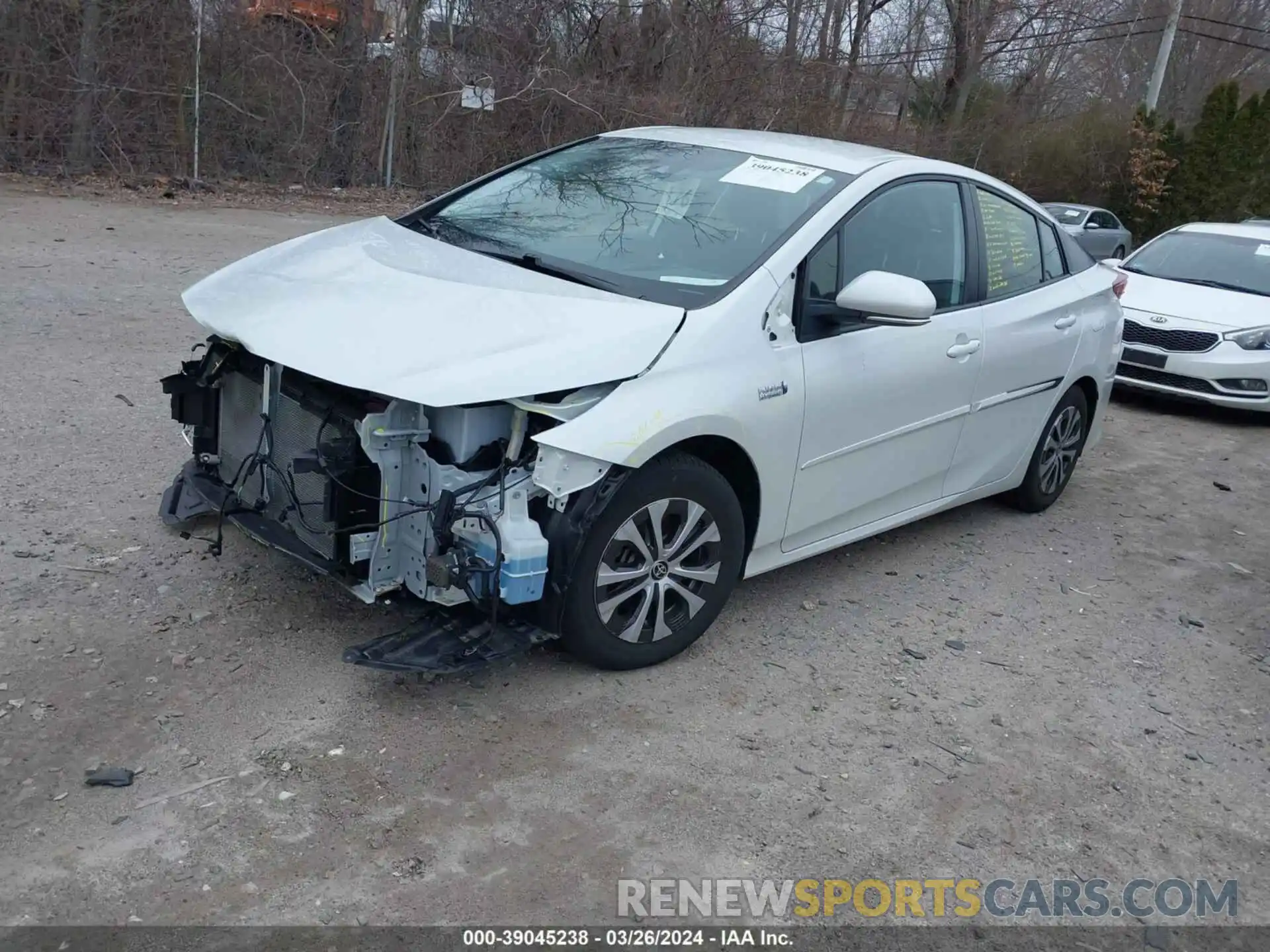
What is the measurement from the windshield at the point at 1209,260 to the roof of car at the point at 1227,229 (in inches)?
2.8

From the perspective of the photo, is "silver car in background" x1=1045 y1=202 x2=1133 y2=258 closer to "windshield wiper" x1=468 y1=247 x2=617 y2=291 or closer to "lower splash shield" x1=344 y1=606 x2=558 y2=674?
"windshield wiper" x1=468 y1=247 x2=617 y2=291

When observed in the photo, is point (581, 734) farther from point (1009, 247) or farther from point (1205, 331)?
point (1205, 331)

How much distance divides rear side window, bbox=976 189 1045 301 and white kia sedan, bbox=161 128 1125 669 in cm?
3

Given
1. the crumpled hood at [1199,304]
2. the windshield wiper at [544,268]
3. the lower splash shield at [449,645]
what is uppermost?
the windshield wiper at [544,268]

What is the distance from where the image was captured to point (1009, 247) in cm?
557

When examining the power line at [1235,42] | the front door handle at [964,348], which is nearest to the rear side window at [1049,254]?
the front door handle at [964,348]

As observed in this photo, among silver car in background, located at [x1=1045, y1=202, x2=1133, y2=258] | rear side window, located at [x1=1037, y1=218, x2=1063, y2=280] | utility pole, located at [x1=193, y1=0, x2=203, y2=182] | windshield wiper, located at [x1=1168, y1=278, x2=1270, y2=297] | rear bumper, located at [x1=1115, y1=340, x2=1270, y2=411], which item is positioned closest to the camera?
rear side window, located at [x1=1037, y1=218, x2=1063, y2=280]

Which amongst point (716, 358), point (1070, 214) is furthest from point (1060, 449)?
point (1070, 214)

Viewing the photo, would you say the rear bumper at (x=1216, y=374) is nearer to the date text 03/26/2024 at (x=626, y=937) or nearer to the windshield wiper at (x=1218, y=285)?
the windshield wiper at (x=1218, y=285)

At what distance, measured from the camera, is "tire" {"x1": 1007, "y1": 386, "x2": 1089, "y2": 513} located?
241 inches

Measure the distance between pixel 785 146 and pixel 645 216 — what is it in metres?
0.82

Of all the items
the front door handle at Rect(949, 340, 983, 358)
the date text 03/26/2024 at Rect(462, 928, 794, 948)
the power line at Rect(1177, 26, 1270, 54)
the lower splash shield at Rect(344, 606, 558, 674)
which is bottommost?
the date text 03/26/2024 at Rect(462, 928, 794, 948)

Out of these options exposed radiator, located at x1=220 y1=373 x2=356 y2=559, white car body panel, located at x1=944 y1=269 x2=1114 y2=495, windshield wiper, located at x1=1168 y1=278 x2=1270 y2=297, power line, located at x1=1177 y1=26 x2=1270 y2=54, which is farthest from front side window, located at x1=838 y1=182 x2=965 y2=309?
power line, located at x1=1177 y1=26 x2=1270 y2=54

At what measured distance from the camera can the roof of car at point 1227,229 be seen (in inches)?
419
